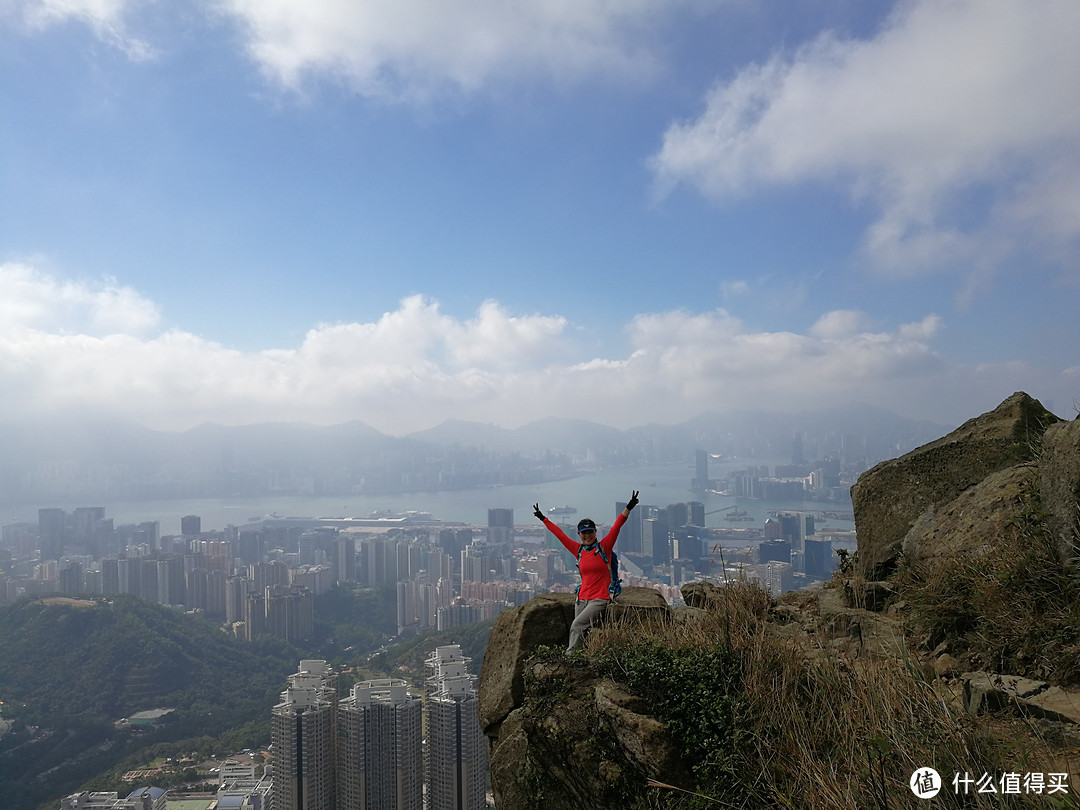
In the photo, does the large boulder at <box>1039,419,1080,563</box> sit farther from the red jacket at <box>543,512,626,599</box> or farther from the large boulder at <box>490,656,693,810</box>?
the red jacket at <box>543,512,626,599</box>

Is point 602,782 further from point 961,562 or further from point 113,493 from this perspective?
point 113,493

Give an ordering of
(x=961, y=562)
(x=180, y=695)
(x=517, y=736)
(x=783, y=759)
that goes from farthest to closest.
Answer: (x=180, y=695) < (x=517, y=736) < (x=961, y=562) < (x=783, y=759)

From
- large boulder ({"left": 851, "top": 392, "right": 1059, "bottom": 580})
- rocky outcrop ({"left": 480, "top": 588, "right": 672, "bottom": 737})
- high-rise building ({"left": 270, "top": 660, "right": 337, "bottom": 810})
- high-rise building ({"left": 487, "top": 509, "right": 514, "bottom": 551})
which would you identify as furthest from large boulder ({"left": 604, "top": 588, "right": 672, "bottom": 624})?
high-rise building ({"left": 487, "top": 509, "right": 514, "bottom": 551})

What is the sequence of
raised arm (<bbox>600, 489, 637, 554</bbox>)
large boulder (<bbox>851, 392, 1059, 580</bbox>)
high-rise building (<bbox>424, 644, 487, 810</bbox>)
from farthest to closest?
high-rise building (<bbox>424, 644, 487, 810</bbox>) < raised arm (<bbox>600, 489, 637, 554</bbox>) < large boulder (<bbox>851, 392, 1059, 580</bbox>)

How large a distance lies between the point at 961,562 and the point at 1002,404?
8.79 feet

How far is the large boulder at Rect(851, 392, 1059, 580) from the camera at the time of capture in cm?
640

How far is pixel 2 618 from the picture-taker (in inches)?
1844

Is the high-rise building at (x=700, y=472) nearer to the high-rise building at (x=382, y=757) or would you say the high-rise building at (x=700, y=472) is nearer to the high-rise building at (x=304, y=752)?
the high-rise building at (x=382, y=757)

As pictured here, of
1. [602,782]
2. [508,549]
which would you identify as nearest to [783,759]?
[602,782]

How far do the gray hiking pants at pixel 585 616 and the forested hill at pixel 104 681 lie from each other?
115 ft

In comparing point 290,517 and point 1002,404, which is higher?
point 1002,404

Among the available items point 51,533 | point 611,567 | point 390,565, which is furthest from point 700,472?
point 51,533

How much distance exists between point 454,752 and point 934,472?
60.2 feet

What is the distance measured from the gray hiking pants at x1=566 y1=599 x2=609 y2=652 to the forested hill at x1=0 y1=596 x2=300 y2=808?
3499cm
